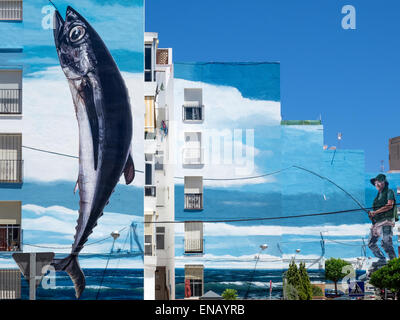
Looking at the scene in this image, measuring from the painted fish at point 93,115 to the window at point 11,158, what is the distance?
2.33 meters

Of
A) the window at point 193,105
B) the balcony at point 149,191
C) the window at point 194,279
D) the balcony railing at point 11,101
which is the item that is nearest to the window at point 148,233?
the balcony at point 149,191

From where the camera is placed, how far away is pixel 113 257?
25094 mm

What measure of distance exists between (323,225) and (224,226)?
14.4 meters

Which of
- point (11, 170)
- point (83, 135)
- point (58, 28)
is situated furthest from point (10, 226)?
point (58, 28)

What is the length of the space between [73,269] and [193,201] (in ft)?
25.7

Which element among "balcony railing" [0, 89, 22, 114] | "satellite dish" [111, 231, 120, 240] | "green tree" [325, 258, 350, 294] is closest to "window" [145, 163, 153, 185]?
"satellite dish" [111, 231, 120, 240]

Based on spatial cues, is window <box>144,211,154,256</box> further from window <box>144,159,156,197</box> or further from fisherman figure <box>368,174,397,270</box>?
fisherman figure <box>368,174,397,270</box>

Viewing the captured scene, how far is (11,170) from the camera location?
2505 cm

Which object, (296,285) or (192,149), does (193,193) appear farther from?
(296,285)

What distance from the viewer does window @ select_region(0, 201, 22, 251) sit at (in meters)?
24.8

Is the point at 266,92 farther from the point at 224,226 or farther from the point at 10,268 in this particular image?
the point at 10,268

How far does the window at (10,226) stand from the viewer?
24.8 meters

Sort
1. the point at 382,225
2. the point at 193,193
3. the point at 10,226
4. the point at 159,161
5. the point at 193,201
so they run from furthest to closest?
the point at 382,225, the point at 159,161, the point at 193,193, the point at 193,201, the point at 10,226
